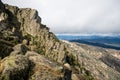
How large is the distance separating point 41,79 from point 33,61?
15.8ft

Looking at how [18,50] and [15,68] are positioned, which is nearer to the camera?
[15,68]

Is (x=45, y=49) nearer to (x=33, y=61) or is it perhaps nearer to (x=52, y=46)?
(x=52, y=46)

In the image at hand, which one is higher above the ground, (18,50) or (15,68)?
(18,50)

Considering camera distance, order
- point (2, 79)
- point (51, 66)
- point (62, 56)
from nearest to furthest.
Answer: point (2, 79) → point (51, 66) → point (62, 56)

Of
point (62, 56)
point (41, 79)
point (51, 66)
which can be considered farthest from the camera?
point (62, 56)

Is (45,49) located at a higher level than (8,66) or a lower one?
lower

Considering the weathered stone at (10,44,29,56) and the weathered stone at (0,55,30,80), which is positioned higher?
the weathered stone at (10,44,29,56)

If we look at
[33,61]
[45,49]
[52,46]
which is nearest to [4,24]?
[45,49]

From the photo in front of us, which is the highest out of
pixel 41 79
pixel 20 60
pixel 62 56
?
pixel 20 60

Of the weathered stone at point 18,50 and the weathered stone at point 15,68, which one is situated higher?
the weathered stone at point 18,50

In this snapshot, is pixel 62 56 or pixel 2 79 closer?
pixel 2 79

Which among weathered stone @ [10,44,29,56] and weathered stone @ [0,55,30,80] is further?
weathered stone @ [10,44,29,56]

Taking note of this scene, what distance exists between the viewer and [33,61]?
40.6m

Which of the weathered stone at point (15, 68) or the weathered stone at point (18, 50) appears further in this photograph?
the weathered stone at point (18, 50)
